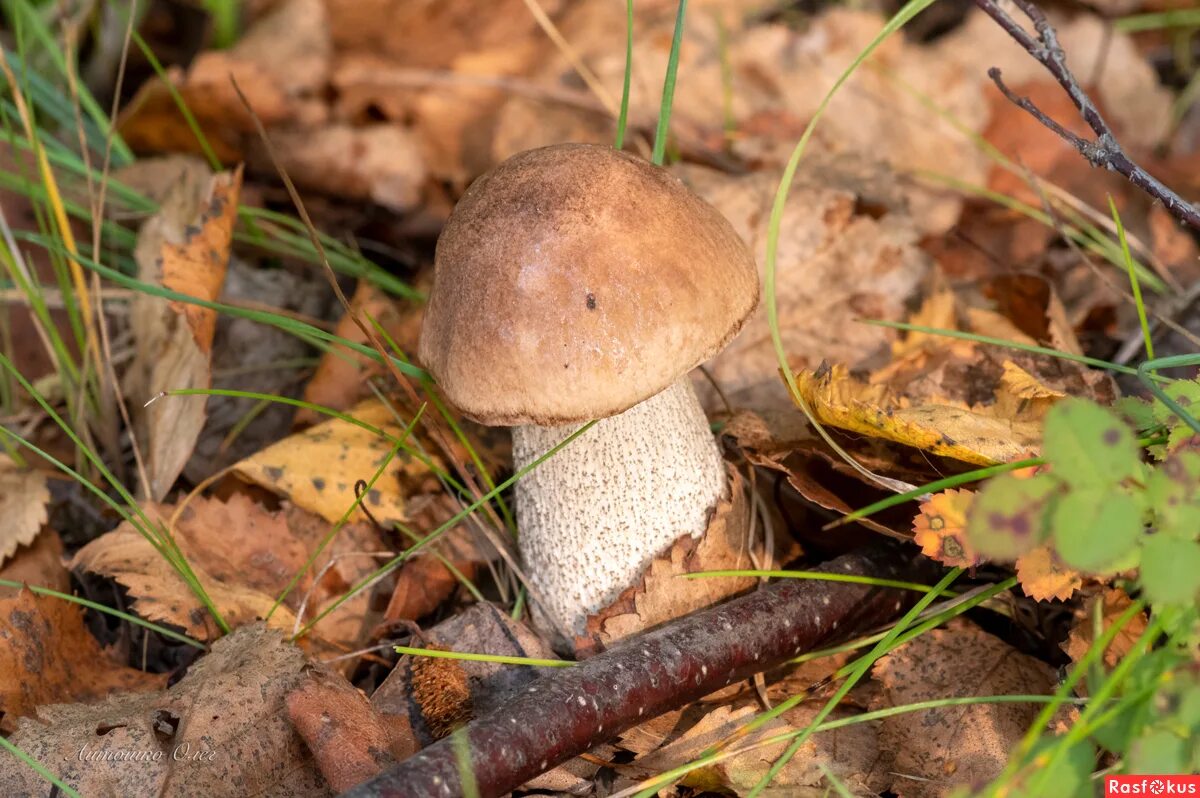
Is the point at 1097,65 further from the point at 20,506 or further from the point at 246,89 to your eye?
the point at 20,506

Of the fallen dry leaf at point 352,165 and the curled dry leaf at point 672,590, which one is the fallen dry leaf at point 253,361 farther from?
the curled dry leaf at point 672,590

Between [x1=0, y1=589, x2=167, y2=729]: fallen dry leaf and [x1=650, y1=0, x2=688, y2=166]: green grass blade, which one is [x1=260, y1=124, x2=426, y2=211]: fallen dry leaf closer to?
[x1=650, y1=0, x2=688, y2=166]: green grass blade

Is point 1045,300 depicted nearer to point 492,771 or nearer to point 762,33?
point 762,33

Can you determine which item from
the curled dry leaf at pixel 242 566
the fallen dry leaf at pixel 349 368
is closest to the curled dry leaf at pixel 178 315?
the curled dry leaf at pixel 242 566

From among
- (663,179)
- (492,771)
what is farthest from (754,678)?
(663,179)

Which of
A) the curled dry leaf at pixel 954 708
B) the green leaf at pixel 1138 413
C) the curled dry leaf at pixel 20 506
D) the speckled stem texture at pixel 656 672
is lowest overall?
the curled dry leaf at pixel 954 708

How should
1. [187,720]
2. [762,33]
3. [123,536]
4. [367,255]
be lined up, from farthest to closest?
[762,33] → [367,255] → [123,536] → [187,720]
